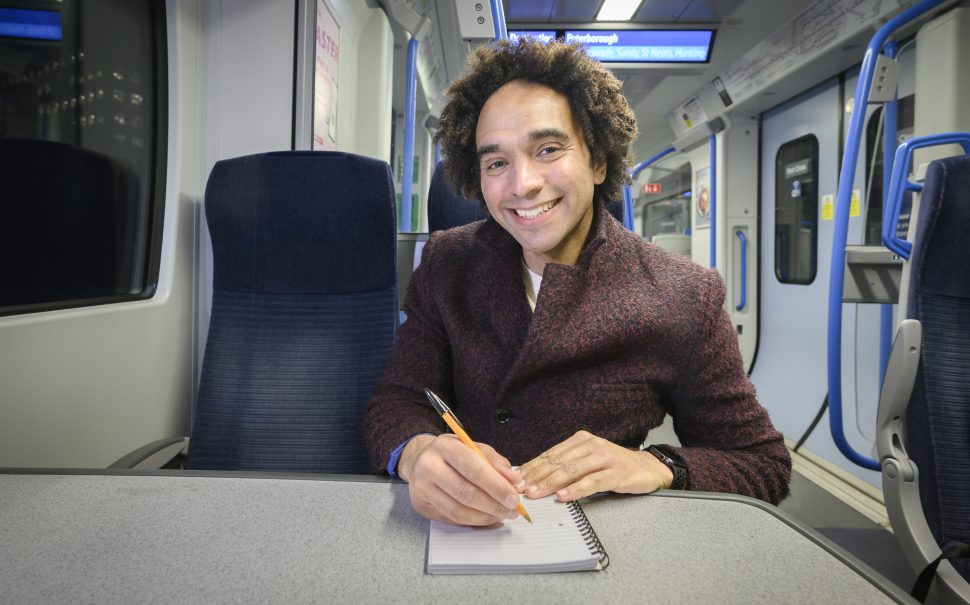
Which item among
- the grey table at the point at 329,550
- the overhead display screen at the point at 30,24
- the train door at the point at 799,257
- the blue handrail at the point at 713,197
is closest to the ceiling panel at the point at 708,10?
the train door at the point at 799,257

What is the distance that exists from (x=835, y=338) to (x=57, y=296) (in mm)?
2755

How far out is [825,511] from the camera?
3.20 metres

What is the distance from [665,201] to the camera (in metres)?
8.80

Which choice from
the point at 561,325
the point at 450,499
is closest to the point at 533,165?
the point at 561,325

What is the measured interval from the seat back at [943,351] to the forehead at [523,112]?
107cm

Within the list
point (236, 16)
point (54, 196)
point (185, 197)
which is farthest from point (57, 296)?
point (236, 16)

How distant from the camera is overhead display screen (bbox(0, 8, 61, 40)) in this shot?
1.11 m

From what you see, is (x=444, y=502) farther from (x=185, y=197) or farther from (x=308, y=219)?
(x=185, y=197)

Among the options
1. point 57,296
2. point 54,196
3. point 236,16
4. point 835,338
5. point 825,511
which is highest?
point 236,16

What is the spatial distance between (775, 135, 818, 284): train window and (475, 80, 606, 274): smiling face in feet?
12.0

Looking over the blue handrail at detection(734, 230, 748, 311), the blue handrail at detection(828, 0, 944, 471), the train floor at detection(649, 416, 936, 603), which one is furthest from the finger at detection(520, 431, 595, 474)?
the blue handrail at detection(734, 230, 748, 311)

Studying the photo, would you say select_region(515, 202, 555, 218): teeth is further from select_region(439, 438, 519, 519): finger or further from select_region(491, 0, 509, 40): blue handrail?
select_region(491, 0, 509, 40): blue handrail

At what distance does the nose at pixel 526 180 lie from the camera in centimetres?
117

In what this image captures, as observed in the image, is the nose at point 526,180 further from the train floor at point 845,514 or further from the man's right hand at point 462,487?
the train floor at point 845,514
